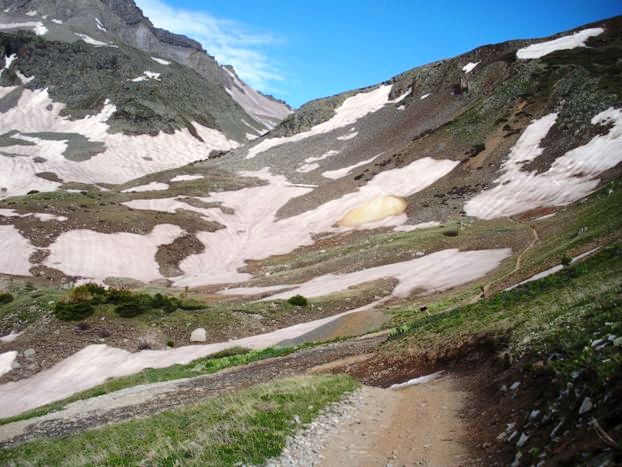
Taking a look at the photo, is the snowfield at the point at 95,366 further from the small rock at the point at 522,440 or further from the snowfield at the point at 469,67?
the snowfield at the point at 469,67

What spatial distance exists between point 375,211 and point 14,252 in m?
53.0

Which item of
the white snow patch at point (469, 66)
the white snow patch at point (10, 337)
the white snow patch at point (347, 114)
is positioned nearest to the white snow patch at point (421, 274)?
the white snow patch at point (10, 337)

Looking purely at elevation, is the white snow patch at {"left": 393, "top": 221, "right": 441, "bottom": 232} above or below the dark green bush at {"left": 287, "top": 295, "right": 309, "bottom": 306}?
above

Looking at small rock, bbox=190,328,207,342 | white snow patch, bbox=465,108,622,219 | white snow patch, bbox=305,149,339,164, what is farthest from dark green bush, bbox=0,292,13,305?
white snow patch, bbox=305,149,339,164

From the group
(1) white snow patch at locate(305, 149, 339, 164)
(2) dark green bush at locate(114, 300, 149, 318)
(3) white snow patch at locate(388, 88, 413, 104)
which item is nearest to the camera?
(2) dark green bush at locate(114, 300, 149, 318)

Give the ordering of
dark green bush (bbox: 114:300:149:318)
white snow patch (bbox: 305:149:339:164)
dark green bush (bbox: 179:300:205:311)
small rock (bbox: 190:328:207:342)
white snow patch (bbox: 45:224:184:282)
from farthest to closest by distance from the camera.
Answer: white snow patch (bbox: 305:149:339:164), white snow patch (bbox: 45:224:184:282), dark green bush (bbox: 179:300:205:311), dark green bush (bbox: 114:300:149:318), small rock (bbox: 190:328:207:342)

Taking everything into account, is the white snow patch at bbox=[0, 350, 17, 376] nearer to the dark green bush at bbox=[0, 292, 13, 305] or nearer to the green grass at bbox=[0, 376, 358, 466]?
the dark green bush at bbox=[0, 292, 13, 305]

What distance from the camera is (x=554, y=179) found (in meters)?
64.7

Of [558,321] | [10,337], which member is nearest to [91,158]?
[10,337]

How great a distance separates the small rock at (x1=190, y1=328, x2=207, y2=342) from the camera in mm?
35856

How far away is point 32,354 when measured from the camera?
33.0m

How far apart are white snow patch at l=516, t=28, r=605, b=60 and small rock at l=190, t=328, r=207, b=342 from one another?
321ft

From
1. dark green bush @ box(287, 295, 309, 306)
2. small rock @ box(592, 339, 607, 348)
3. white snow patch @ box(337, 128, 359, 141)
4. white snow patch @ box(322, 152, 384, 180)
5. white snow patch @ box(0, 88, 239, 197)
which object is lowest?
dark green bush @ box(287, 295, 309, 306)

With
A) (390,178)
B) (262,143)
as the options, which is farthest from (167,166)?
(390,178)
